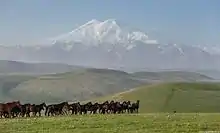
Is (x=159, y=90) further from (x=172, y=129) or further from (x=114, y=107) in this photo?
(x=172, y=129)

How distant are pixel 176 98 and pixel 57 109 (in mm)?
50780

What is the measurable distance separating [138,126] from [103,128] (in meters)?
2.45

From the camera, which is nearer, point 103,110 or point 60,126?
point 60,126

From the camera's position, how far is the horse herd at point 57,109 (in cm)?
4547

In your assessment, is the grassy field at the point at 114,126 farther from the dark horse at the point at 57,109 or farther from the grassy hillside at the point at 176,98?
the grassy hillside at the point at 176,98

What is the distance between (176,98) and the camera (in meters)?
97.9

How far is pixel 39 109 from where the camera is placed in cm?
4869

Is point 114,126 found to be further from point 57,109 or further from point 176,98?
point 176,98

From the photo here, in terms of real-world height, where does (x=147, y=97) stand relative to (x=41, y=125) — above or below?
above

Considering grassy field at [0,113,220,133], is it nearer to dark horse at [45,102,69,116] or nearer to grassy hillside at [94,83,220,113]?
dark horse at [45,102,69,116]

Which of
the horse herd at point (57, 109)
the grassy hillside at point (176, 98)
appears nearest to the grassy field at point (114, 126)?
the horse herd at point (57, 109)

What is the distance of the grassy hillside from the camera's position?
3546 inches

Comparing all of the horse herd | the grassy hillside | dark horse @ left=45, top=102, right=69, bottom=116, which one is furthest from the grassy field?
the grassy hillside

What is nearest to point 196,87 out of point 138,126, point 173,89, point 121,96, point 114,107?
point 173,89
